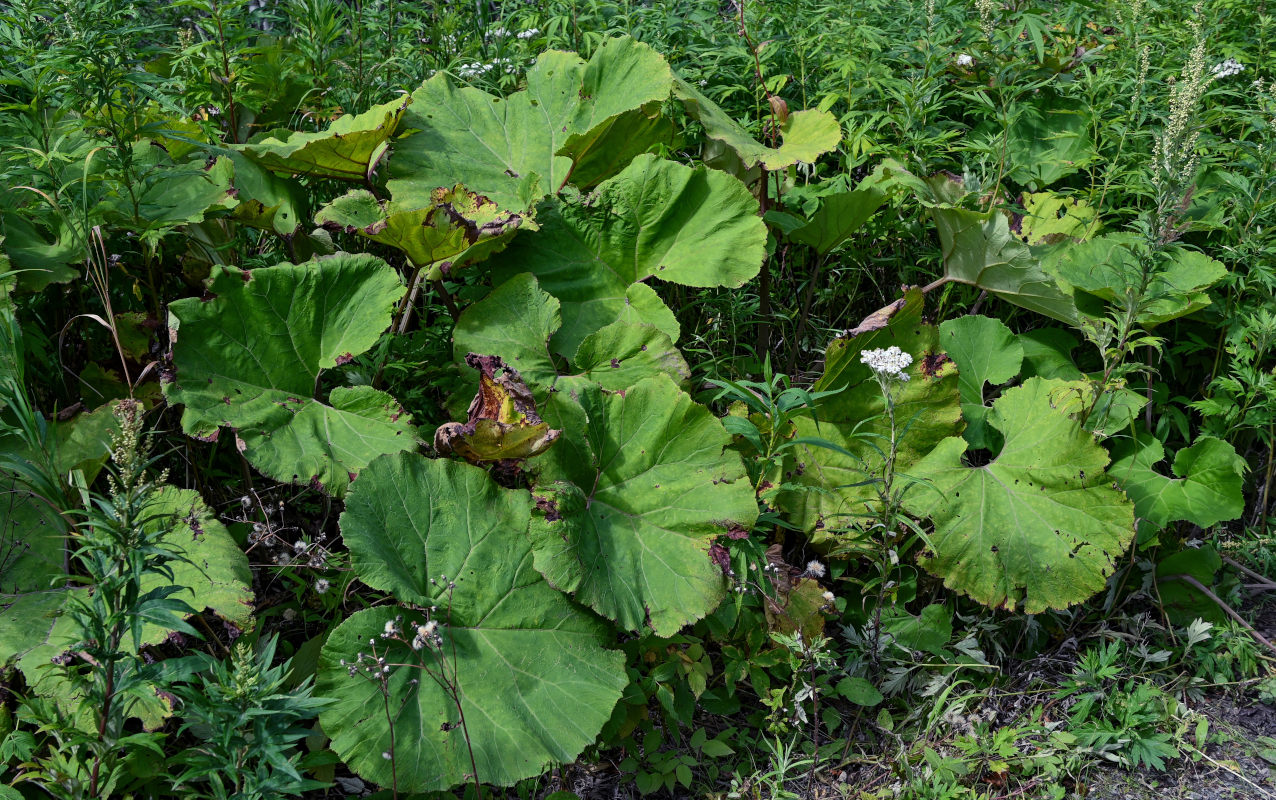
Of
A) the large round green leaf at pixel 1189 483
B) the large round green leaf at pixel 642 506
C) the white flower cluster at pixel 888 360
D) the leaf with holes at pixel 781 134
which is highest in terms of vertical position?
the leaf with holes at pixel 781 134

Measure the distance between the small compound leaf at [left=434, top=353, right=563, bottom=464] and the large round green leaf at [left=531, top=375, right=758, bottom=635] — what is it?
11 centimetres

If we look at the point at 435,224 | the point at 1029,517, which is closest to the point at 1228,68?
the point at 1029,517

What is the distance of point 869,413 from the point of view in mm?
2514

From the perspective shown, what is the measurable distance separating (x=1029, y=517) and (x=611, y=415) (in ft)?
3.57

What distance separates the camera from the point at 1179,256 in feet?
8.98

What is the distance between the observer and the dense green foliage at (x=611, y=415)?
1.92 metres

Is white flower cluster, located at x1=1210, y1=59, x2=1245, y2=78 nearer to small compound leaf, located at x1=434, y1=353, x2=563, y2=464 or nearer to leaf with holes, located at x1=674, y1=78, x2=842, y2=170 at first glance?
leaf with holes, located at x1=674, y1=78, x2=842, y2=170

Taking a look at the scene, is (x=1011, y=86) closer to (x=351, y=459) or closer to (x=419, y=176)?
(x=419, y=176)

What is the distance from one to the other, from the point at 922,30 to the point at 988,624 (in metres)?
2.09

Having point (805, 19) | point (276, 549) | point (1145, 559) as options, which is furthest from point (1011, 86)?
point (276, 549)

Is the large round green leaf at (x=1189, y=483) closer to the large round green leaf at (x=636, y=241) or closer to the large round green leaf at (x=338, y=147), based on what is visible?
the large round green leaf at (x=636, y=241)

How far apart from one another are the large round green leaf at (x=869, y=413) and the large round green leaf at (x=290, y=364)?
1.03m

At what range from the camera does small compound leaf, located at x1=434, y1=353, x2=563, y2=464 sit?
81.5 inches

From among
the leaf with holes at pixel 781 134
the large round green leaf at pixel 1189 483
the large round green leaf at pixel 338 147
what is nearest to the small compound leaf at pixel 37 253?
the large round green leaf at pixel 338 147
